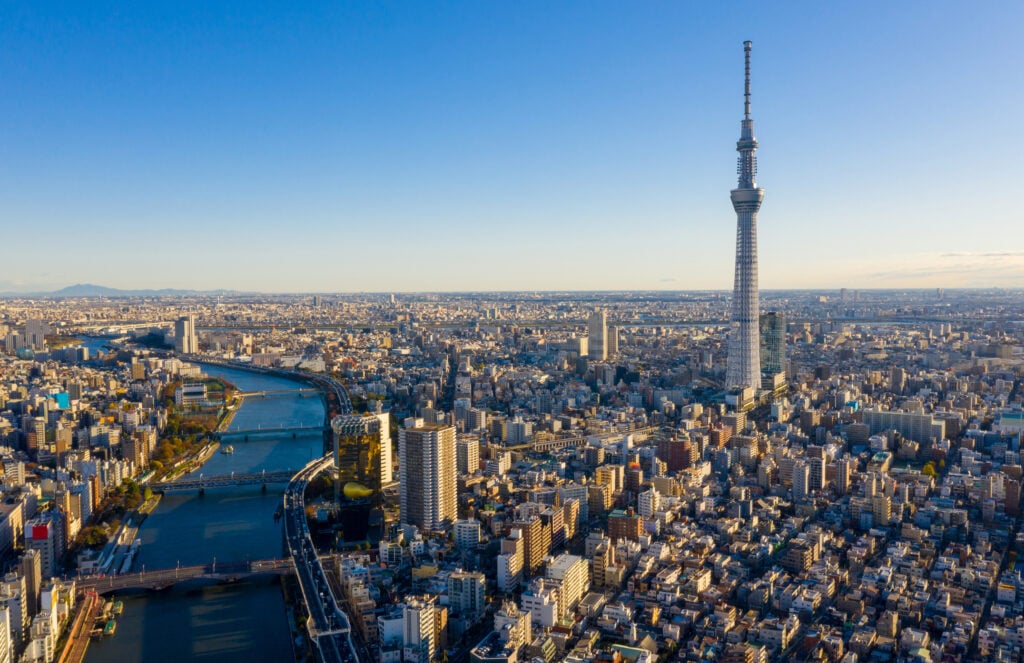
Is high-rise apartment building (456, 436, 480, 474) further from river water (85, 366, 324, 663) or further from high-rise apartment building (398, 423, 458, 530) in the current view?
river water (85, 366, 324, 663)

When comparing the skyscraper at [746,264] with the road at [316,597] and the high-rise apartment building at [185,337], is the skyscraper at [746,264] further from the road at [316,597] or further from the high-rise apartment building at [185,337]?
the high-rise apartment building at [185,337]

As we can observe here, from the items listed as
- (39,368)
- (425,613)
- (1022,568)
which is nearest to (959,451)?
(1022,568)

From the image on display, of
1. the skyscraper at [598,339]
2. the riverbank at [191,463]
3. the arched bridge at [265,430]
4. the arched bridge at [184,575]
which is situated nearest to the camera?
the arched bridge at [184,575]

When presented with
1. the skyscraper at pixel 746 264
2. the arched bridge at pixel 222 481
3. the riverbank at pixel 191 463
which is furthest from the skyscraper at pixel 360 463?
the skyscraper at pixel 746 264

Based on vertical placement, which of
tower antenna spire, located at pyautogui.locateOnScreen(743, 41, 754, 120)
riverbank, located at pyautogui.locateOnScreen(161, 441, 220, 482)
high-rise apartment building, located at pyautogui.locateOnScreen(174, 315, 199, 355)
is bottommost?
riverbank, located at pyautogui.locateOnScreen(161, 441, 220, 482)

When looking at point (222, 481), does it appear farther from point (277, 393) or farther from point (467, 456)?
point (277, 393)

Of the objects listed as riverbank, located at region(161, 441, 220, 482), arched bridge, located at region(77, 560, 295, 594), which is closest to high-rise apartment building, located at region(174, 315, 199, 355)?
riverbank, located at region(161, 441, 220, 482)
